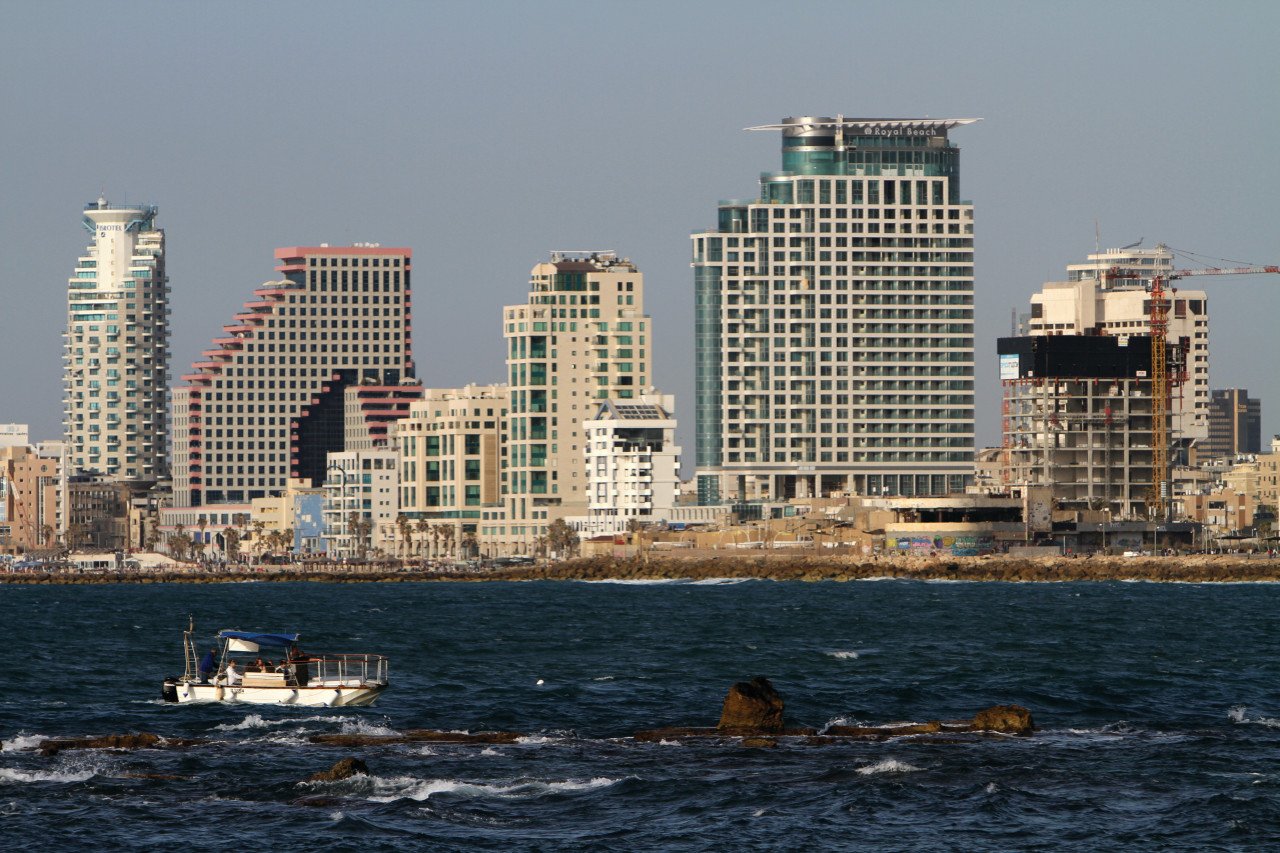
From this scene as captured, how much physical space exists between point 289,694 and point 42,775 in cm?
2135

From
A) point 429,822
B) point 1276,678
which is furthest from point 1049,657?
point 429,822

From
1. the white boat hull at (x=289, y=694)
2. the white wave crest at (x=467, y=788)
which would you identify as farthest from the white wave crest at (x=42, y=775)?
the white boat hull at (x=289, y=694)

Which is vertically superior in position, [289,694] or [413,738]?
[289,694]

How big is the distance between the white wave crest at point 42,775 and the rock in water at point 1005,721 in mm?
28506

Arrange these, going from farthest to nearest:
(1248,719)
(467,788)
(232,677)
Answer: (232,677), (1248,719), (467,788)

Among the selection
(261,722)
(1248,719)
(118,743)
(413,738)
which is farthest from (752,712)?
(118,743)

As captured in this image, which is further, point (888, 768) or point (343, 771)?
point (888, 768)

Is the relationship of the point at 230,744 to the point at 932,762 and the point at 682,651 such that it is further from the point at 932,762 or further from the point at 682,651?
the point at 682,651

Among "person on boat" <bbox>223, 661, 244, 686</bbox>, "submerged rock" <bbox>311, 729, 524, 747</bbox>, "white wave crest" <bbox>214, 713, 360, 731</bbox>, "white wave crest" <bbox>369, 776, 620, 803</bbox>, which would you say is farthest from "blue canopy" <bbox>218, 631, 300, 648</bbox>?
"white wave crest" <bbox>369, 776, 620, 803</bbox>

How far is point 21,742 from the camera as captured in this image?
239 ft

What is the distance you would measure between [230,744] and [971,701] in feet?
97.7

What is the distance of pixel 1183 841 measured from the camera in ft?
185

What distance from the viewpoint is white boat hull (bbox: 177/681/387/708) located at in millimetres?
86188

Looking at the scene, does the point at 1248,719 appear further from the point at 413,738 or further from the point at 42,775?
the point at 42,775
